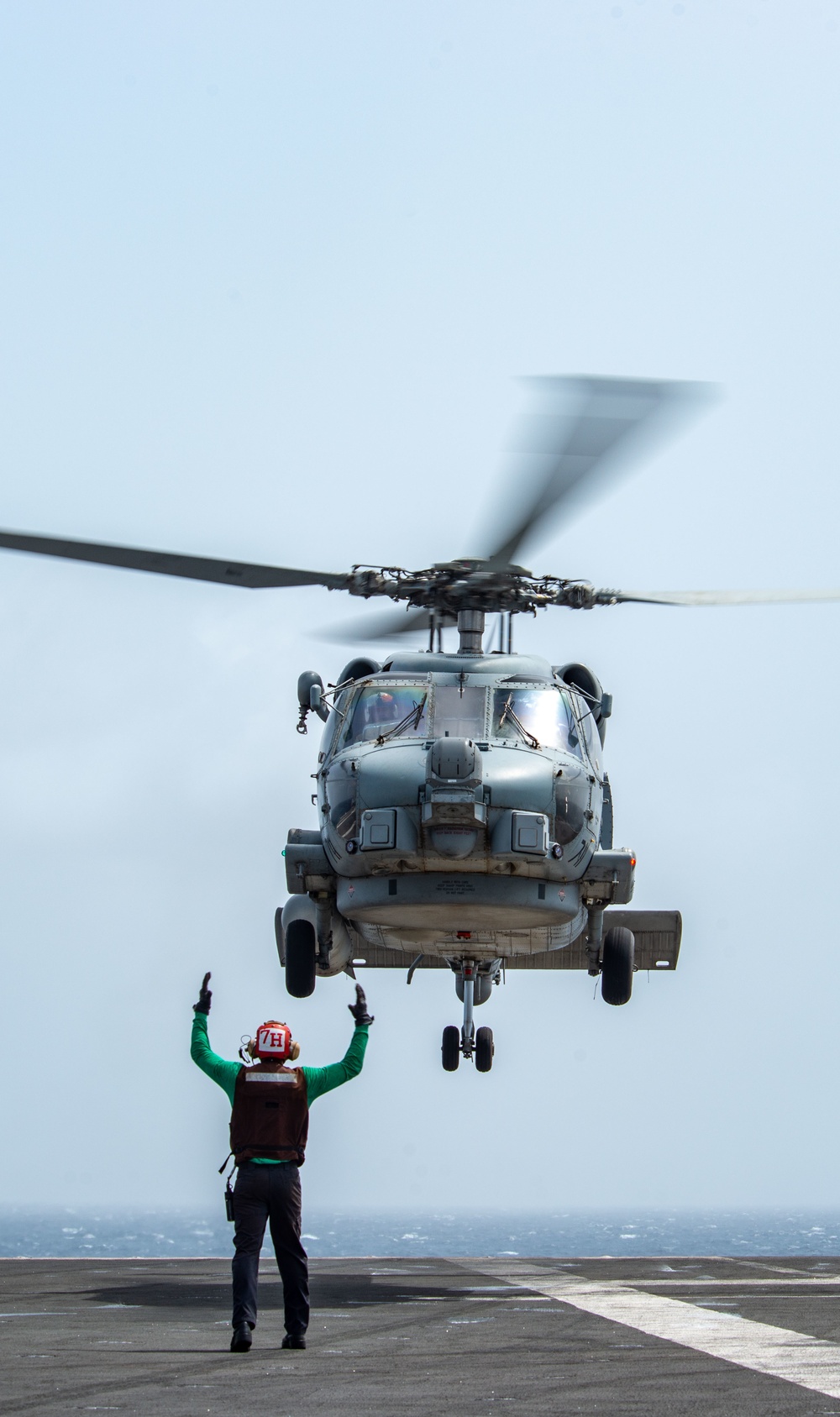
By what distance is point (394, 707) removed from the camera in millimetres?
16250

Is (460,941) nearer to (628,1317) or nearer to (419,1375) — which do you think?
(628,1317)

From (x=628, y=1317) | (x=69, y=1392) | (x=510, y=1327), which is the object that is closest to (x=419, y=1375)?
(x=69, y=1392)

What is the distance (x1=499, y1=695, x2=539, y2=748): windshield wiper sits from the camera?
15.9 meters

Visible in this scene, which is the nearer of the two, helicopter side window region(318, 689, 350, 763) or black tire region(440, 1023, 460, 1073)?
helicopter side window region(318, 689, 350, 763)

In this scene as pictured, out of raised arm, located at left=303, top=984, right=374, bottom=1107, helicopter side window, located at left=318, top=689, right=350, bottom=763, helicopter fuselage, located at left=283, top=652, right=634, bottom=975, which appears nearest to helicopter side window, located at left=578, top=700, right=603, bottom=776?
helicopter fuselage, located at left=283, top=652, right=634, bottom=975

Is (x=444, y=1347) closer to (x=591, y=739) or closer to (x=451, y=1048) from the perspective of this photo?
(x=591, y=739)

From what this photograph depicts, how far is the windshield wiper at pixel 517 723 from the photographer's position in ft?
52.0

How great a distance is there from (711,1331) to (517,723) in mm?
7356

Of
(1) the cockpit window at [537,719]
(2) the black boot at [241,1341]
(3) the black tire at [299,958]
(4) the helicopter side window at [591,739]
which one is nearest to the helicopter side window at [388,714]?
(1) the cockpit window at [537,719]

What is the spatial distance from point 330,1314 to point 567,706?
720 cm

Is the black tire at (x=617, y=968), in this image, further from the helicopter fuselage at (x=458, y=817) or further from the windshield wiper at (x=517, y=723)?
the windshield wiper at (x=517, y=723)

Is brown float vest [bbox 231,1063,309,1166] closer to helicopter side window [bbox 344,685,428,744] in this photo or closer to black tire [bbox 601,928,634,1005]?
helicopter side window [bbox 344,685,428,744]

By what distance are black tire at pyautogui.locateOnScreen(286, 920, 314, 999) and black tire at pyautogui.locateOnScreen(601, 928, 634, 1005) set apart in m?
3.16

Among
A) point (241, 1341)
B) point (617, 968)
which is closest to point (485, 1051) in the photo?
point (617, 968)
